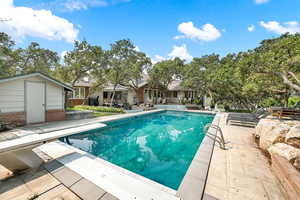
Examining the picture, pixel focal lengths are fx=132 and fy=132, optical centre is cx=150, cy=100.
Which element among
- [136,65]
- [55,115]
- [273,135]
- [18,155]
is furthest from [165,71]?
[18,155]

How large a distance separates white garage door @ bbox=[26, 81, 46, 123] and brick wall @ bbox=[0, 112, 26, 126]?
238 mm

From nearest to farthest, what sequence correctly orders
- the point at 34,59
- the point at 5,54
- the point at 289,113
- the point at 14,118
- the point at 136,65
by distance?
the point at 14,118
the point at 289,113
the point at 5,54
the point at 136,65
the point at 34,59

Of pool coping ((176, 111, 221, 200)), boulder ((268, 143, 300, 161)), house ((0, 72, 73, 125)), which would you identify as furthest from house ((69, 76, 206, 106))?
boulder ((268, 143, 300, 161))

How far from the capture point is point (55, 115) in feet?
29.2

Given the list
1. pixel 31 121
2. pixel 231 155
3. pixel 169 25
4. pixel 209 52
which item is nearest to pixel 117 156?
pixel 231 155

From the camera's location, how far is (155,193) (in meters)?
2.69

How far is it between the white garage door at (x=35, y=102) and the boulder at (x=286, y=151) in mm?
11185

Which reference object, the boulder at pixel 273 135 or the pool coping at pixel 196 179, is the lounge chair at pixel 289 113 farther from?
the pool coping at pixel 196 179

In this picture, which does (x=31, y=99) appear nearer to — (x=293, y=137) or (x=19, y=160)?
(x=19, y=160)

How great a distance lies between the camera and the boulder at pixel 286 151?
129 inches

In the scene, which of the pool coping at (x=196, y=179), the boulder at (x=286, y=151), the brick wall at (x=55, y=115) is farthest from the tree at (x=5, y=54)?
the boulder at (x=286, y=151)

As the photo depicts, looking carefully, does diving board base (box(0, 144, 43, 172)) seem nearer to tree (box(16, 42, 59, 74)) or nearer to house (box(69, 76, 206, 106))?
house (box(69, 76, 206, 106))

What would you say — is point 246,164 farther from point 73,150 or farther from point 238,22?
point 238,22

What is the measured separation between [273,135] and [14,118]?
464 inches
